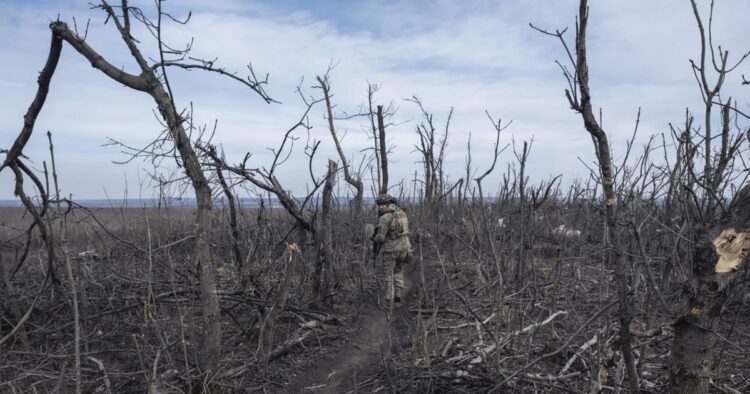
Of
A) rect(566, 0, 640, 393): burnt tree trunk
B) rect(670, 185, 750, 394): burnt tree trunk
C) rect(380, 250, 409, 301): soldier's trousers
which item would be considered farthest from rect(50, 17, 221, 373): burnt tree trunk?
rect(380, 250, 409, 301): soldier's trousers

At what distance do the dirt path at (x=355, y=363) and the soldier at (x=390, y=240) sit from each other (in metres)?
0.69

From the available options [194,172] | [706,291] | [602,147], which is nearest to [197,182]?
[194,172]

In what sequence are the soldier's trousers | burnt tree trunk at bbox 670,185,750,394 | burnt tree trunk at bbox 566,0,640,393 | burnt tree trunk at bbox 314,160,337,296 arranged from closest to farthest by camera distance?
burnt tree trunk at bbox 670,185,750,394 < burnt tree trunk at bbox 566,0,640,393 < burnt tree trunk at bbox 314,160,337,296 < the soldier's trousers

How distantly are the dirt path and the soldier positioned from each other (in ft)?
2.26

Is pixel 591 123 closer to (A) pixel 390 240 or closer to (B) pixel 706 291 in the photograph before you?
(B) pixel 706 291

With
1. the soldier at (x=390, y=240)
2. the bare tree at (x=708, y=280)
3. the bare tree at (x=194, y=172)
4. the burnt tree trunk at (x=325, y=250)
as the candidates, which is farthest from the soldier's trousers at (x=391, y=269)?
the bare tree at (x=708, y=280)

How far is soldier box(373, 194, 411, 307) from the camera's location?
8.25 meters

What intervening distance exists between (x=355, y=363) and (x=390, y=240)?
2.62m

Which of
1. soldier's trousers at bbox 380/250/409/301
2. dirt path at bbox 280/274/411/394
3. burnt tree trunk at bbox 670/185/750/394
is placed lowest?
dirt path at bbox 280/274/411/394

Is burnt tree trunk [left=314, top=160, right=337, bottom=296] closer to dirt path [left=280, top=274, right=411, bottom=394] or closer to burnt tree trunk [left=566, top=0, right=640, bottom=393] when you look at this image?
dirt path [left=280, top=274, right=411, bottom=394]

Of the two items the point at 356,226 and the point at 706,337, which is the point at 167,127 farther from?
the point at 356,226

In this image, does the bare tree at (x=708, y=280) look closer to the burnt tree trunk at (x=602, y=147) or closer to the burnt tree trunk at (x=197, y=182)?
the burnt tree trunk at (x=602, y=147)

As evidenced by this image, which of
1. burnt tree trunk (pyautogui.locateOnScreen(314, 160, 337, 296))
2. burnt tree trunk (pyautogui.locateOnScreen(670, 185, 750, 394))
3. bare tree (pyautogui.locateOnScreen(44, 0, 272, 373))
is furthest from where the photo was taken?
burnt tree trunk (pyautogui.locateOnScreen(314, 160, 337, 296))

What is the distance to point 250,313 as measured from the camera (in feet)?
23.4
